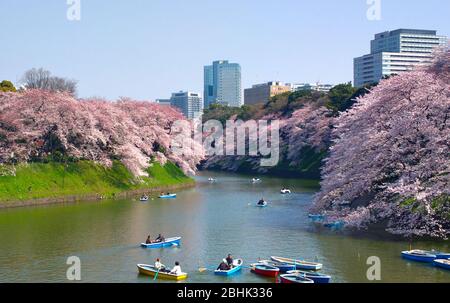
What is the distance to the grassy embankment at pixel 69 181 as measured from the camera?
48.6 meters

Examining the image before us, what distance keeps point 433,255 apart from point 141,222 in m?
20.5

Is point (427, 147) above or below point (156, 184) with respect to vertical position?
above

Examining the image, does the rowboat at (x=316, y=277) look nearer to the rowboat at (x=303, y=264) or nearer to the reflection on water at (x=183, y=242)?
the reflection on water at (x=183, y=242)

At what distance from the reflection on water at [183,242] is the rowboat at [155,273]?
0.40m

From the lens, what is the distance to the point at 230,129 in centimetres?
10900

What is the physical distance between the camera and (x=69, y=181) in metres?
54.0

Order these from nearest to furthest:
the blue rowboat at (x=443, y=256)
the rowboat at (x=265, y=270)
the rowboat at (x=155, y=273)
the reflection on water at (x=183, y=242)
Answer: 1. the rowboat at (x=155, y=273)
2. the rowboat at (x=265, y=270)
3. the reflection on water at (x=183, y=242)
4. the blue rowboat at (x=443, y=256)

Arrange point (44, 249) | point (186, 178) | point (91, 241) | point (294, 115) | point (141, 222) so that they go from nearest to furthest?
point (44, 249) → point (91, 241) → point (141, 222) → point (186, 178) → point (294, 115)

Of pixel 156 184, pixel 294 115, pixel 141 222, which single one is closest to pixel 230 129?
pixel 294 115

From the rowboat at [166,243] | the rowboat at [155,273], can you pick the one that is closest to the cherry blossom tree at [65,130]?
the rowboat at [166,243]

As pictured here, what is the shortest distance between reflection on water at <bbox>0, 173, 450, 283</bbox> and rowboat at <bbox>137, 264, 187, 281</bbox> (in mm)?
405

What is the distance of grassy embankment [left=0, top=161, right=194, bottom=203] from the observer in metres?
48.6

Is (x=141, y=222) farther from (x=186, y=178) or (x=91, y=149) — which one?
(x=186, y=178)

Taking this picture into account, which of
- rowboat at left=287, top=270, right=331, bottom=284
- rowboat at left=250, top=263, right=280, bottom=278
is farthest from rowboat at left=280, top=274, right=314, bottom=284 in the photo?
rowboat at left=250, top=263, right=280, bottom=278
